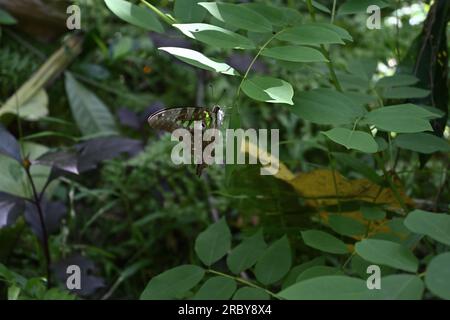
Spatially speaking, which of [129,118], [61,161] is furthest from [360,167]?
[129,118]

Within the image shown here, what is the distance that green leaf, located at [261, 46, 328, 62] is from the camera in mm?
737

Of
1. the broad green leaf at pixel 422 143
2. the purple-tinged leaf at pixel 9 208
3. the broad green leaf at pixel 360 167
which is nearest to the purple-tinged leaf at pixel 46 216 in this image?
the purple-tinged leaf at pixel 9 208

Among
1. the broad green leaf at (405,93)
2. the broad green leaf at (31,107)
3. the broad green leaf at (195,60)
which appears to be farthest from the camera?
the broad green leaf at (31,107)

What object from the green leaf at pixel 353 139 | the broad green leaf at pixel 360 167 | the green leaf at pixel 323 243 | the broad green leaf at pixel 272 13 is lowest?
the green leaf at pixel 323 243

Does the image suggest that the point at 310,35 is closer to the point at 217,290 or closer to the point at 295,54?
the point at 295,54

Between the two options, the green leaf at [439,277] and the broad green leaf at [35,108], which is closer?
the green leaf at [439,277]

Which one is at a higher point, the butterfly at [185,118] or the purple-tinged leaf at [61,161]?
the butterfly at [185,118]

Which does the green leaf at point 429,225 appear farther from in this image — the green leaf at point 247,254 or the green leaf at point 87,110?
the green leaf at point 87,110

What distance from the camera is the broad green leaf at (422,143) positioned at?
93 centimetres

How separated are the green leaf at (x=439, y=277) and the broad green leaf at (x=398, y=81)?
497 mm

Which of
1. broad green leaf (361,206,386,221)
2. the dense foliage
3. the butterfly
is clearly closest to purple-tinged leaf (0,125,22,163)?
the dense foliage

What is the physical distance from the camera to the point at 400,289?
2.00ft

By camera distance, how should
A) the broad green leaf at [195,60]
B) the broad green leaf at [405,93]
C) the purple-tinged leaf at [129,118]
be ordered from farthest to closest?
the purple-tinged leaf at [129,118] < the broad green leaf at [405,93] < the broad green leaf at [195,60]

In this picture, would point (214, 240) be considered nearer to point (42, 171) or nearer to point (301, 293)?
point (301, 293)
